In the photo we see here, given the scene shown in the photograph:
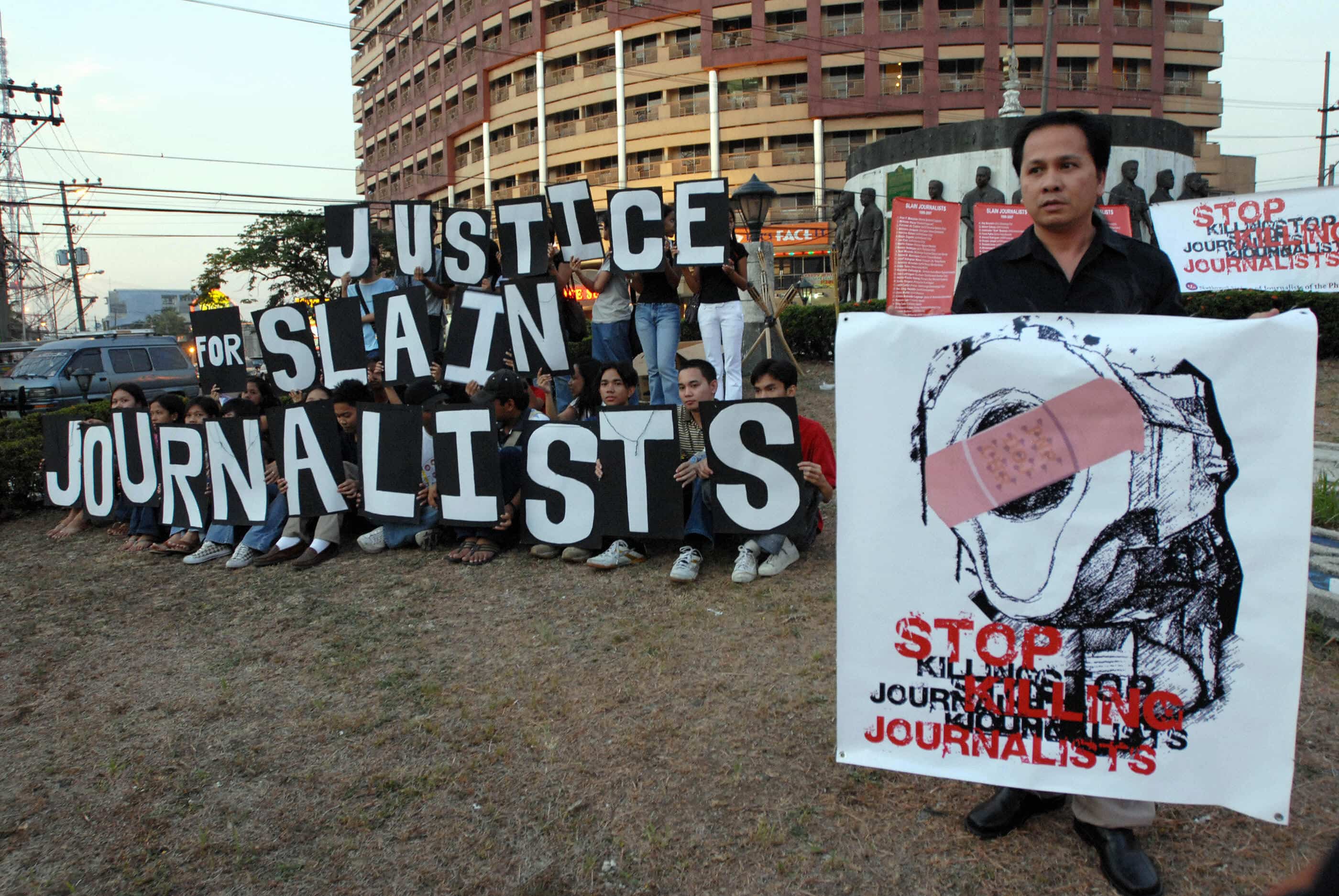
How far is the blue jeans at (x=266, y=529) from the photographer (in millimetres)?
6016

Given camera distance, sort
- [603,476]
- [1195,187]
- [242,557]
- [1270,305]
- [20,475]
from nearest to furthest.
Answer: [603,476], [242,557], [20,475], [1270,305], [1195,187]

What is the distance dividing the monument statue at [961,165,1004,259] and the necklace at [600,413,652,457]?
11267mm

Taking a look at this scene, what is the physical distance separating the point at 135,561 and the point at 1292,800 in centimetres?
661

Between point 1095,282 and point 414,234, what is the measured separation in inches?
243

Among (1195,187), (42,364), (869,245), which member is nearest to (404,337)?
(869,245)

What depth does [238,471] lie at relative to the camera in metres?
6.20

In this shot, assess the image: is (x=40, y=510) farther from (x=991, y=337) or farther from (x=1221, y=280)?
(x=1221, y=280)

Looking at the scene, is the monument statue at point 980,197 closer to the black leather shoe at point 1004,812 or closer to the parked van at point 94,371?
the black leather shoe at point 1004,812

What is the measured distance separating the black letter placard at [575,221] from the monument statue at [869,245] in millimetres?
9622

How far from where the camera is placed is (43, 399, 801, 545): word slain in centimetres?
483

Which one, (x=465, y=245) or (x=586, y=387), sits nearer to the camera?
(x=586, y=387)

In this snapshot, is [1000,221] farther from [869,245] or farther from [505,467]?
[505,467]

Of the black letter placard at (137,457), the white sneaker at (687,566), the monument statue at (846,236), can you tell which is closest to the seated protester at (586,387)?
the white sneaker at (687,566)

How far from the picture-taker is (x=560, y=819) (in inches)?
107
